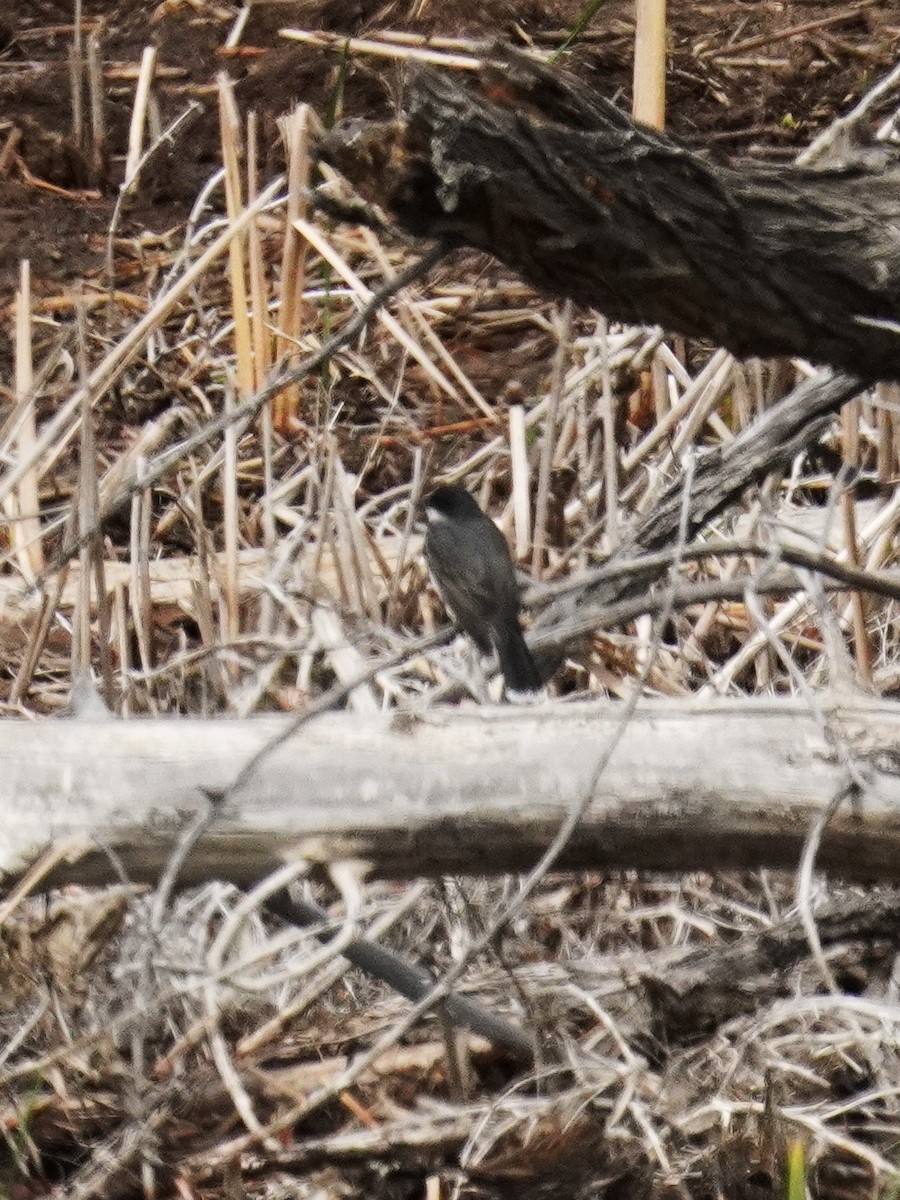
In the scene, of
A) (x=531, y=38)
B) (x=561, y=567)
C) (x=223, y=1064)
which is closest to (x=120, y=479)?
(x=561, y=567)

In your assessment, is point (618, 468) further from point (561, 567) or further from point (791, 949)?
point (791, 949)

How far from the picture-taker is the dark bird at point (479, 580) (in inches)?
144

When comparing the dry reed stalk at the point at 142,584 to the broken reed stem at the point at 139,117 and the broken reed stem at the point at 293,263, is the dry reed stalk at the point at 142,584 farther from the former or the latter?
the broken reed stem at the point at 139,117

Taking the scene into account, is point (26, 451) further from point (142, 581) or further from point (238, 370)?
point (238, 370)

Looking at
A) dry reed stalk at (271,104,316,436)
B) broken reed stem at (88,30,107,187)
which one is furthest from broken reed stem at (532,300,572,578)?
broken reed stem at (88,30,107,187)

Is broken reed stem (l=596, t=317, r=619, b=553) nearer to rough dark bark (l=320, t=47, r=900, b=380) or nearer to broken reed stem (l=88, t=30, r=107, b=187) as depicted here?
rough dark bark (l=320, t=47, r=900, b=380)

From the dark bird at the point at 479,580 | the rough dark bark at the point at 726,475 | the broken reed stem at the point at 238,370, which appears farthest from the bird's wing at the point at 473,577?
the broken reed stem at the point at 238,370

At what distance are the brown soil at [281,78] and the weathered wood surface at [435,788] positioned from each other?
3.48 meters

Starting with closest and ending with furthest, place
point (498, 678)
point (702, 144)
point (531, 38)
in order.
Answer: point (702, 144) < point (498, 678) < point (531, 38)

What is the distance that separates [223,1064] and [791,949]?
1.03 m

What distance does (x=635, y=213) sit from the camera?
245 cm

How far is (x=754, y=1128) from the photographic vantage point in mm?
3301

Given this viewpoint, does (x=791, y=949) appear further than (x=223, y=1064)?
Yes

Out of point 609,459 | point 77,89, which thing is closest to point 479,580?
point 609,459
